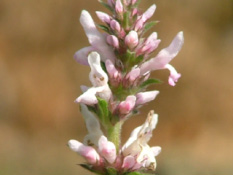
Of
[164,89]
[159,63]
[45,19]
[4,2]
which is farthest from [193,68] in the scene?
[159,63]

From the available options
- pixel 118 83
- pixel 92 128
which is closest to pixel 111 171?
pixel 92 128

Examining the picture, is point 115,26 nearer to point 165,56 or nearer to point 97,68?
point 97,68

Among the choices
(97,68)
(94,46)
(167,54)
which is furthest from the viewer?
(167,54)

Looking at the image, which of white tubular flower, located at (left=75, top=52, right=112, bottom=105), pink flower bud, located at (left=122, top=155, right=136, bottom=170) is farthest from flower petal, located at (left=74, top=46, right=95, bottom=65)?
pink flower bud, located at (left=122, top=155, right=136, bottom=170)

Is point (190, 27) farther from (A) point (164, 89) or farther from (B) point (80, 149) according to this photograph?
(B) point (80, 149)

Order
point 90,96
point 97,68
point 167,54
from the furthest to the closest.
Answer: point 167,54 → point 97,68 → point 90,96

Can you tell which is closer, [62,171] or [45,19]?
[62,171]
